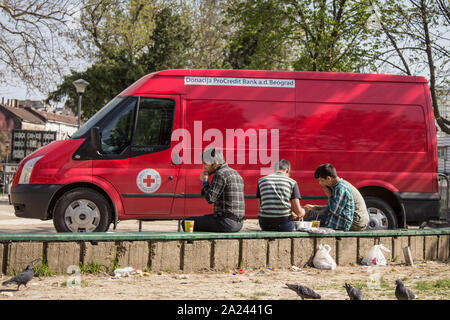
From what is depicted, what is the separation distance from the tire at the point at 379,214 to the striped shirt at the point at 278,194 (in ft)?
8.42

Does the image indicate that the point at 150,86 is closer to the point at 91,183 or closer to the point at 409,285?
the point at 91,183

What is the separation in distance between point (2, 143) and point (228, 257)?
2711 inches

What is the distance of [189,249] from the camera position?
6637mm

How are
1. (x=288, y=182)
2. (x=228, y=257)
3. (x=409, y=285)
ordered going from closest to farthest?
(x=409, y=285)
(x=228, y=257)
(x=288, y=182)

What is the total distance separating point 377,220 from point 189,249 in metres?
4.06

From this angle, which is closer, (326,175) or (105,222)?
(326,175)

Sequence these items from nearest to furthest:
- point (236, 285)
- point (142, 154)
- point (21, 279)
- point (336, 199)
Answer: point (21, 279) < point (236, 285) < point (336, 199) < point (142, 154)

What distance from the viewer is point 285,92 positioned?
31.2 feet

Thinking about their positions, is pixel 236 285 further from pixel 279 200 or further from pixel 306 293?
pixel 279 200

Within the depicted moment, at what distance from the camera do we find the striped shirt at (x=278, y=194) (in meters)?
7.34

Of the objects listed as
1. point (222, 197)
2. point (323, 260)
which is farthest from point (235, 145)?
point (323, 260)

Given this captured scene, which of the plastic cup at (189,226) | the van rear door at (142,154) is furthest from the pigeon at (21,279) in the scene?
the van rear door at (142,154)

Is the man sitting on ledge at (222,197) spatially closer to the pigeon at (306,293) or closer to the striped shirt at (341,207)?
the striped shirt at (341,207)
